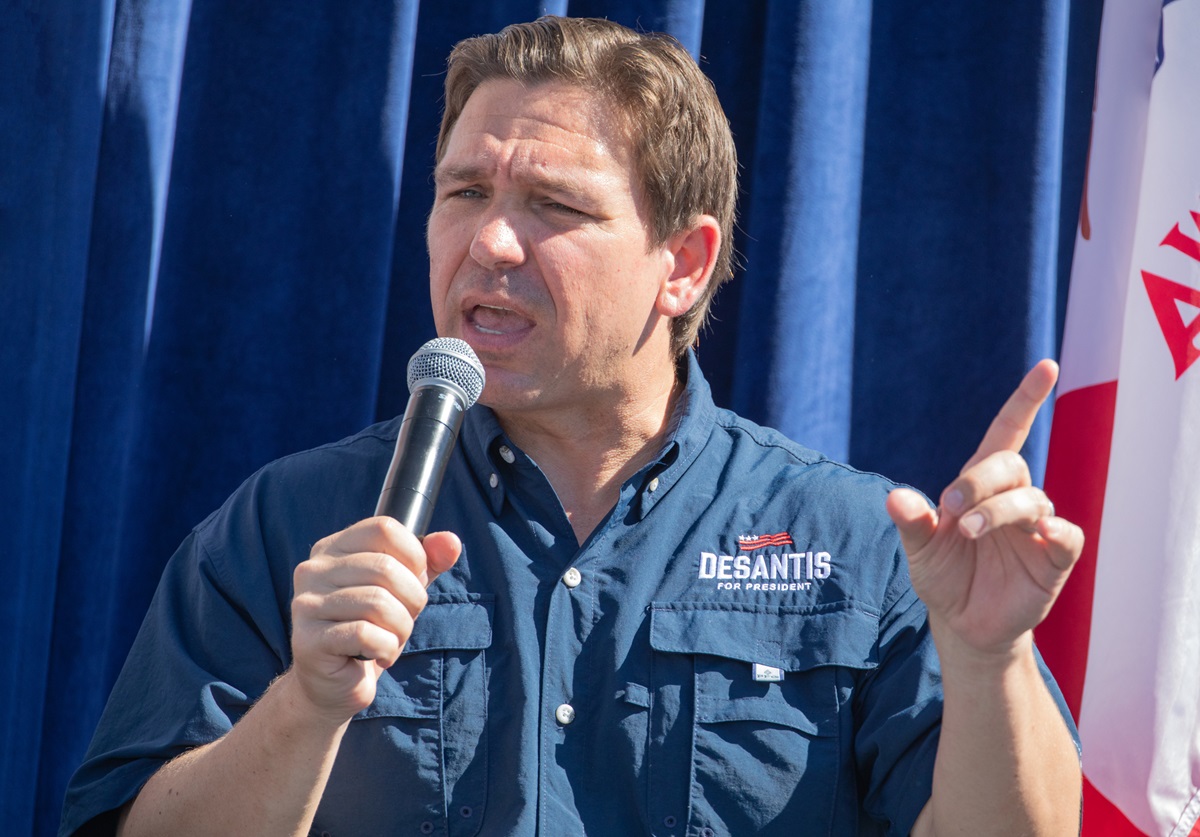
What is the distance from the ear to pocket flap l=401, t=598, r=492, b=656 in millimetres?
512

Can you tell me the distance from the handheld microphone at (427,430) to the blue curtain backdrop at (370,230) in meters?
0.82

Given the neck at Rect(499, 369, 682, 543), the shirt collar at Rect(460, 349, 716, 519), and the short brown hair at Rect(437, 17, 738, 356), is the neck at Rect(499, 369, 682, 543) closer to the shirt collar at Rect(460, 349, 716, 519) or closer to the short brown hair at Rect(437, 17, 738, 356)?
the shirt collar at Rect(460, 349, 716, 519)

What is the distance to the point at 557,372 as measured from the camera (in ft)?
5.22

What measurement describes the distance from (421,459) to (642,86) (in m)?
0.84

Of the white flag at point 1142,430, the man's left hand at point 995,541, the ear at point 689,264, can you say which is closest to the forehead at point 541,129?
the ear at point 689,264

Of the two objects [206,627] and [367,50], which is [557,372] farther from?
[367,50]

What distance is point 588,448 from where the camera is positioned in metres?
1.69

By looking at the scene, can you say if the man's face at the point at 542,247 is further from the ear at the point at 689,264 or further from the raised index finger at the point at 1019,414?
the raised index finger at the point at 1019,414

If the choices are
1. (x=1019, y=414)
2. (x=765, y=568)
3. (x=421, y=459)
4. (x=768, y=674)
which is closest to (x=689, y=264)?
(x=765, y=568)

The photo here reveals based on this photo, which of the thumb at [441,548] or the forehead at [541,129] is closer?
the thumb at [441,548]

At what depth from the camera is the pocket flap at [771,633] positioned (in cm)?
149

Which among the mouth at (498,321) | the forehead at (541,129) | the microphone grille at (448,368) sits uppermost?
the forehead at (541,129)

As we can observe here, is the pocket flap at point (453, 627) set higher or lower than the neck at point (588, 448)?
lower

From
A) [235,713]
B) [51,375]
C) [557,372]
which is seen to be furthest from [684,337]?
[51,375]
